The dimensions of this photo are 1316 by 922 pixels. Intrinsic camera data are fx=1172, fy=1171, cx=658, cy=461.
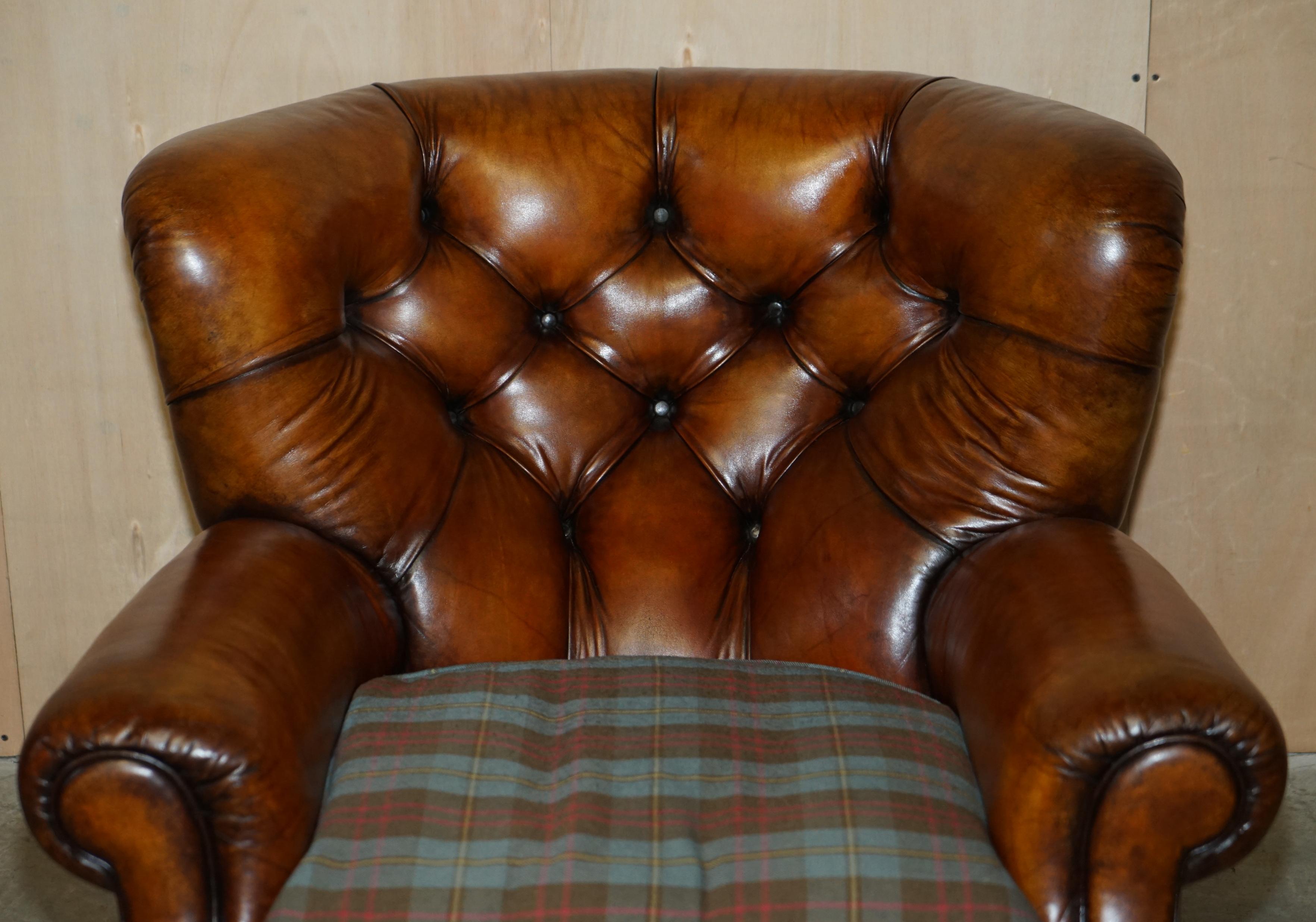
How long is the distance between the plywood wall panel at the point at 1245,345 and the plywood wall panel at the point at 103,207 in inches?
34.6

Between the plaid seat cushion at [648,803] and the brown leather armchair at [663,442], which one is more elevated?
the brown leather armchair at [663,442]

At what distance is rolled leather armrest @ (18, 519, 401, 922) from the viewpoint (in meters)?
0.80

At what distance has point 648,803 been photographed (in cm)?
91

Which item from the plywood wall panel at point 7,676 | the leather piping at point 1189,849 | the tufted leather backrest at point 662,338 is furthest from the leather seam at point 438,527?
the plywood wall panel at point 7,676

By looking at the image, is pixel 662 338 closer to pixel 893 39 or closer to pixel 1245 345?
pixel 893 39

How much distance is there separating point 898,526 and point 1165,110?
777 mm

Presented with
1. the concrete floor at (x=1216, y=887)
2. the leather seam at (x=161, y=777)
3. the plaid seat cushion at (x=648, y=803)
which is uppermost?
the leather seam at (x=161, y=777)

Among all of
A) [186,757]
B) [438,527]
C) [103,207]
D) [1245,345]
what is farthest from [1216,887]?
[103,207]

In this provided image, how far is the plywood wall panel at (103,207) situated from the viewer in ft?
4.97

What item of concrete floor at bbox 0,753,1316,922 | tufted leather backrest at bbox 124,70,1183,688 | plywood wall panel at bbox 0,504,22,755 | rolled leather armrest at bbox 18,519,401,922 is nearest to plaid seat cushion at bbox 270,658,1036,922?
rolled leather armrest at bbox 18,519,401,922

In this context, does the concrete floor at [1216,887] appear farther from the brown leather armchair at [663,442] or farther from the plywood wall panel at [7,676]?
the brown leather armchair at [663,442]

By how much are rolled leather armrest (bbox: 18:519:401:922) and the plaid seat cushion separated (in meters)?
0.04

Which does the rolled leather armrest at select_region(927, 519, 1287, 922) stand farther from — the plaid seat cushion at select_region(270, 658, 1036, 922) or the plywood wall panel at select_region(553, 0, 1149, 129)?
the plywood wall panel at select_region(553, 0, 1149, 129)

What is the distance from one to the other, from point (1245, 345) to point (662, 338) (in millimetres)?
872
